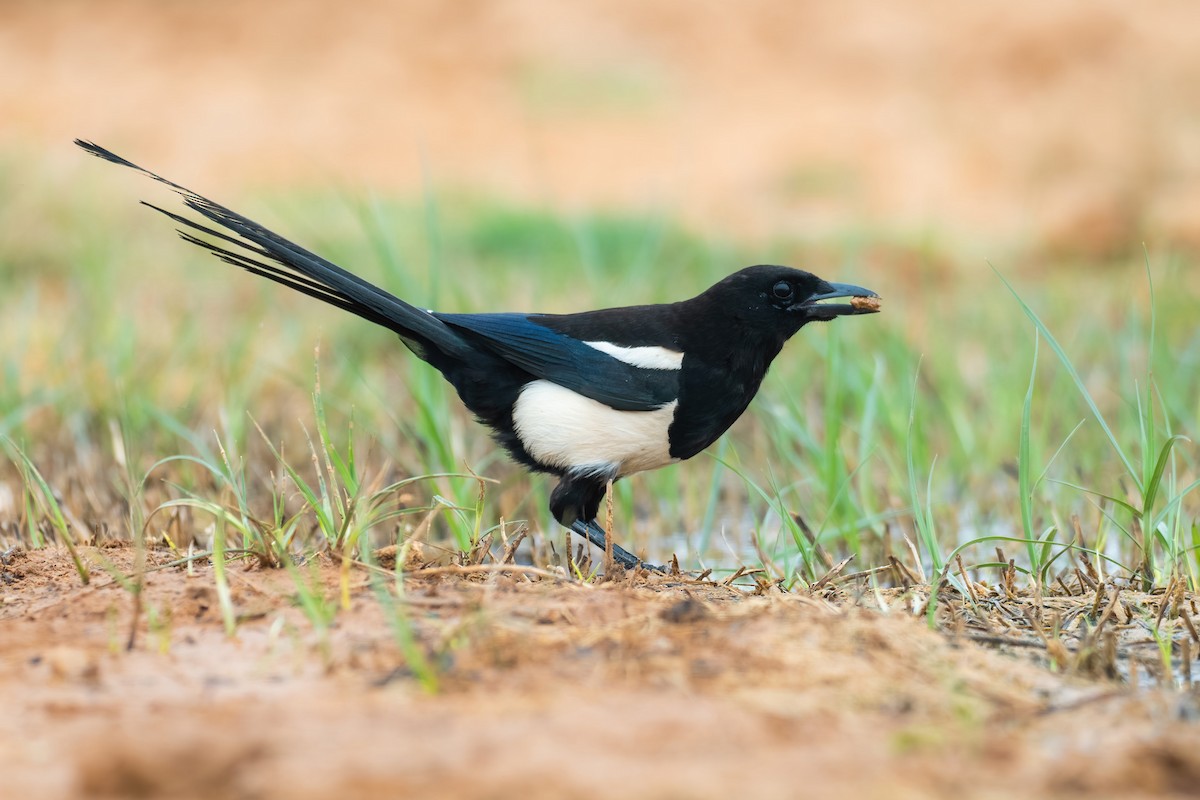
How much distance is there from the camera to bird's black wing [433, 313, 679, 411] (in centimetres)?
329

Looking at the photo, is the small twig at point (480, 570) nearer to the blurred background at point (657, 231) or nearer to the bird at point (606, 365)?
the blurred background at point (657, 231)

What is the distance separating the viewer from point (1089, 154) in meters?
11.1

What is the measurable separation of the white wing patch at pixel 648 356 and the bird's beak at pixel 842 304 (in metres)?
0.38

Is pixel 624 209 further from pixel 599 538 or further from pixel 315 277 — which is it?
pixel 315 277

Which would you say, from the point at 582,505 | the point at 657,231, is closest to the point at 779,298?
the point at 582,505

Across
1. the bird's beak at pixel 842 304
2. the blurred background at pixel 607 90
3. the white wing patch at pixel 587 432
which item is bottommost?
the white wing patch at pixel 587 432

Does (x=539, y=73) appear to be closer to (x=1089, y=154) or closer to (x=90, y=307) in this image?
(x=1089, y=154)

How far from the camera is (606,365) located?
3359mm

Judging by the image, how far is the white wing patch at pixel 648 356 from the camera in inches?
131

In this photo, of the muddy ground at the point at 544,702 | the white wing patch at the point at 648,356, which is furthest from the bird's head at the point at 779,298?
the muddy ground at the point at 544,702

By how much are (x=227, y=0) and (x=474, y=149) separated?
540 cm

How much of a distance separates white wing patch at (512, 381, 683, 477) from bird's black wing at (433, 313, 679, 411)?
3 centimetres

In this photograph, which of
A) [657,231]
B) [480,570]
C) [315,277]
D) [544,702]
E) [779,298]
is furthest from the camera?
[657,231]

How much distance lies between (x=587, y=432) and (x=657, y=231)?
3.71 m
